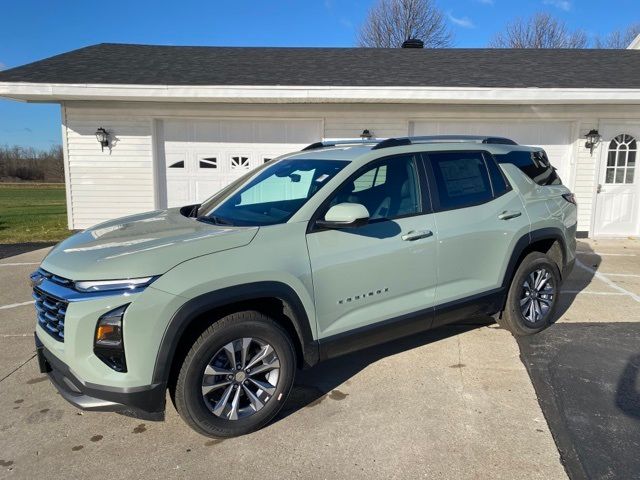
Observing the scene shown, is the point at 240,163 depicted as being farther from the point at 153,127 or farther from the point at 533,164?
the point at 533,164

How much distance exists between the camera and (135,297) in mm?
2469

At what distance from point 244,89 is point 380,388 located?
6.74m

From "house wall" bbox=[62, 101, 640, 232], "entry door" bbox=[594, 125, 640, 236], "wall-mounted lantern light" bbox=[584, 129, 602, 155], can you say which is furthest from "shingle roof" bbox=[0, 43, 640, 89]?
"entry door" bbox=[594, 125, 640, 236]

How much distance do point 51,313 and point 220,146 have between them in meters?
7.44

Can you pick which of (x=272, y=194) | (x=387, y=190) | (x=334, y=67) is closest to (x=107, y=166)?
(x=334, y=67)

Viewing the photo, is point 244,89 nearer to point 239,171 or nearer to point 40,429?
point 239,171

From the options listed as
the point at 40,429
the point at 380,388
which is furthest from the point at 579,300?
the point at 40,429

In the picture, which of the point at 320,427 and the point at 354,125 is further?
the point at 354,125

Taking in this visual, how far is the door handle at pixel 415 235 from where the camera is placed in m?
3.39

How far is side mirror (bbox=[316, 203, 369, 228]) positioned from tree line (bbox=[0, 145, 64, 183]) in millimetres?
64667

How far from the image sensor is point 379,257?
3.24 m

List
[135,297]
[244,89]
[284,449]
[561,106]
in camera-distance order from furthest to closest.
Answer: [561,106] < [244,89] < [284,449] < [135,297]

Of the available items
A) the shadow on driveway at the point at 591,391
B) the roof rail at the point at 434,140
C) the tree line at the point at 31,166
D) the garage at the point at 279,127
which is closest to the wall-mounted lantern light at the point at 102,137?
the garage at the point at 279,127

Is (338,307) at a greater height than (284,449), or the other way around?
(338,307)
